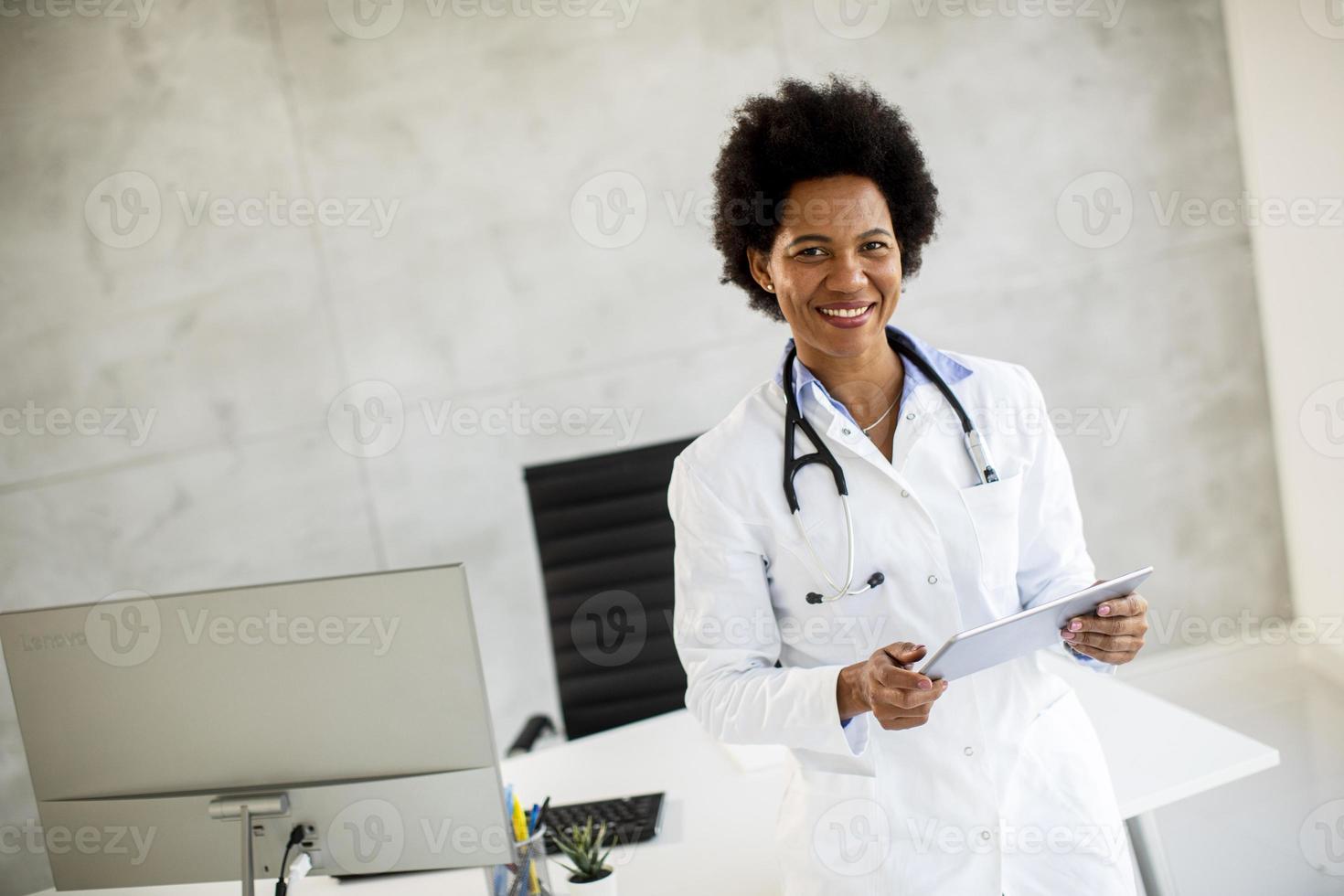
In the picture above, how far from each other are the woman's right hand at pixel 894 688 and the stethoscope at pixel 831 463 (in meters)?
0.14

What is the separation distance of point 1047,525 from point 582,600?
4.37 ft

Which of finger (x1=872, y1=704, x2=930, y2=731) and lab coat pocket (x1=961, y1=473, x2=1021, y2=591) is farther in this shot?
lab coat pocket (x1=961, y1=473, x2=1021, y2=591)

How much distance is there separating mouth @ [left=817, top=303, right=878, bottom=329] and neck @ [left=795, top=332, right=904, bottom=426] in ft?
0.26

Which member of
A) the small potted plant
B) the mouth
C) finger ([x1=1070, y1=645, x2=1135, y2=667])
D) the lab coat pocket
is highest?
the mouth

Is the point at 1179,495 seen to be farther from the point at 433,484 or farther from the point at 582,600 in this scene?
the point at 433,484

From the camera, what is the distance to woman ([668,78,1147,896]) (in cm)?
142

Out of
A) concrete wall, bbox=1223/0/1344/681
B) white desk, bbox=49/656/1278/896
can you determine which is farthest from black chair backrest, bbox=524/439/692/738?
concrete wall, bbox=1223/0/1344/681

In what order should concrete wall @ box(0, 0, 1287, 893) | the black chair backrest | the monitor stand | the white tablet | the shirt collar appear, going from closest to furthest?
1. the white tablet
2. the monitor stand
3. the shirt collar
4. the black chair backrest
5. concrete wall @ box(0, 0, 1287, 893)

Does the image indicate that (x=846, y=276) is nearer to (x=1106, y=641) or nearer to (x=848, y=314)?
(x=848, y=314)

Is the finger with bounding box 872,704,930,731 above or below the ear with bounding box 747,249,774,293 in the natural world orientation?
below

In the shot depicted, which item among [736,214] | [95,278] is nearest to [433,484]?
[95,278]

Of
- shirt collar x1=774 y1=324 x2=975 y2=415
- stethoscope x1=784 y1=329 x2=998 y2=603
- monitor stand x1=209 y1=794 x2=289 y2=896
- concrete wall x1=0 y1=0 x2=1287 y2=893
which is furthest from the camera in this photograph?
concrete wall x1=0 y1=0 x2=1287 y2=893

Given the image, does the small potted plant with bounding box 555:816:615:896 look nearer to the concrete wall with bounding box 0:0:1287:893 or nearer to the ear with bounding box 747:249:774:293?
the ear with bounding box 747:249:774:293

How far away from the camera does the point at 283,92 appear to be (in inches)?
123
